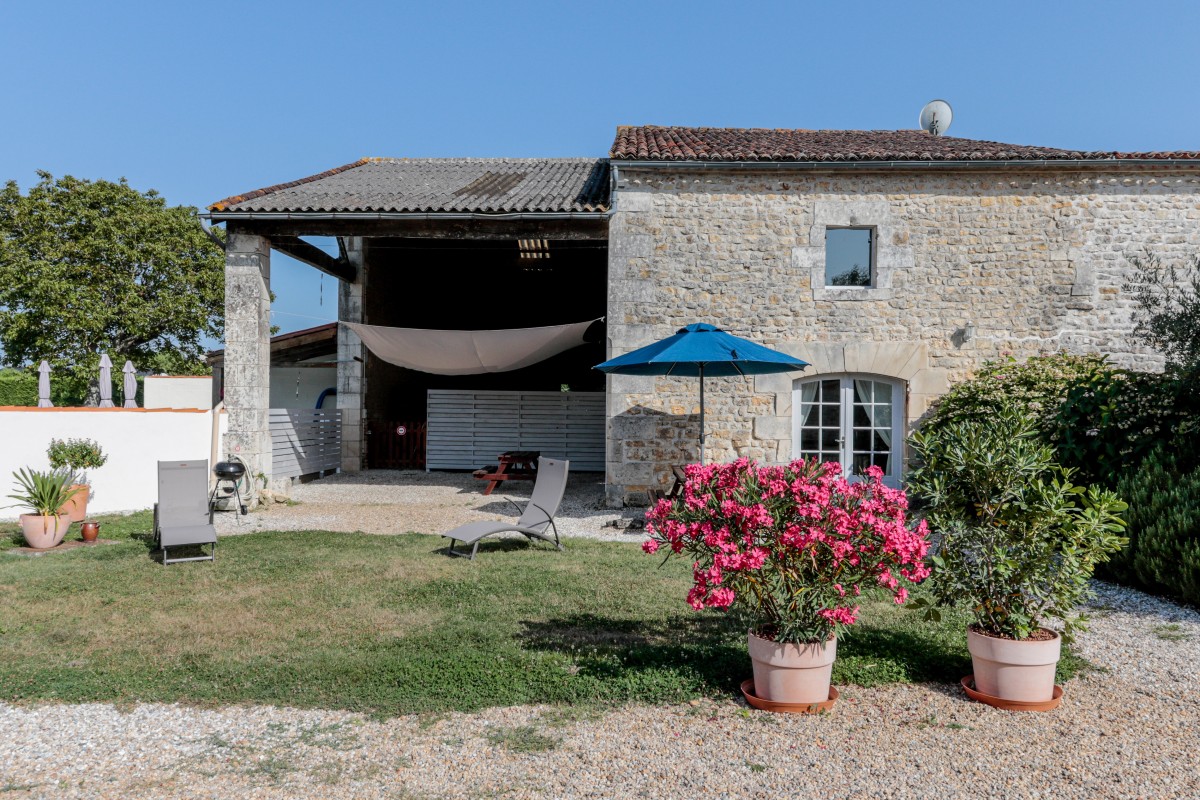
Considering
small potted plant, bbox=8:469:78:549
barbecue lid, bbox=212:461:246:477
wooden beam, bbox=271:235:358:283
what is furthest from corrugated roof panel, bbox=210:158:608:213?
small potted plant, bbox=8:469:78:549

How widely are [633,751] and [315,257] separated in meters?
9.38

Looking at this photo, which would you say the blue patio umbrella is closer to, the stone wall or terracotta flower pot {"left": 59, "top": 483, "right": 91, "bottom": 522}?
the stone wall

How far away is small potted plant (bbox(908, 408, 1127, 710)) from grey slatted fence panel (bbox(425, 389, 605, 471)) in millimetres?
9873

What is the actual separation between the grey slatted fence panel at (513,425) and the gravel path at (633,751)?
33.0ft

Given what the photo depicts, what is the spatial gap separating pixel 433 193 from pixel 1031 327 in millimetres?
7670

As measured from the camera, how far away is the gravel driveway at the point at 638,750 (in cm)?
259

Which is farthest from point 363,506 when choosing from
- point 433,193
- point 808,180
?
point 808,180

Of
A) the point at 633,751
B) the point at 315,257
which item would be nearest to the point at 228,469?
the point at 315,257

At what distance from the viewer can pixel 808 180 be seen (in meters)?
→ 8.74

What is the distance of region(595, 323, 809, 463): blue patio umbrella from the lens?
6887 mm

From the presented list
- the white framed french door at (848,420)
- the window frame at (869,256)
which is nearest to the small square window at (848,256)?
the window frame at (869,256)

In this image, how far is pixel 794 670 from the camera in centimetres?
318

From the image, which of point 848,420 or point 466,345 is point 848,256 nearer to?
point 848,420

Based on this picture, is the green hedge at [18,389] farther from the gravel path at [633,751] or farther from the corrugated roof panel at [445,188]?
the gravel path at [633,751]
